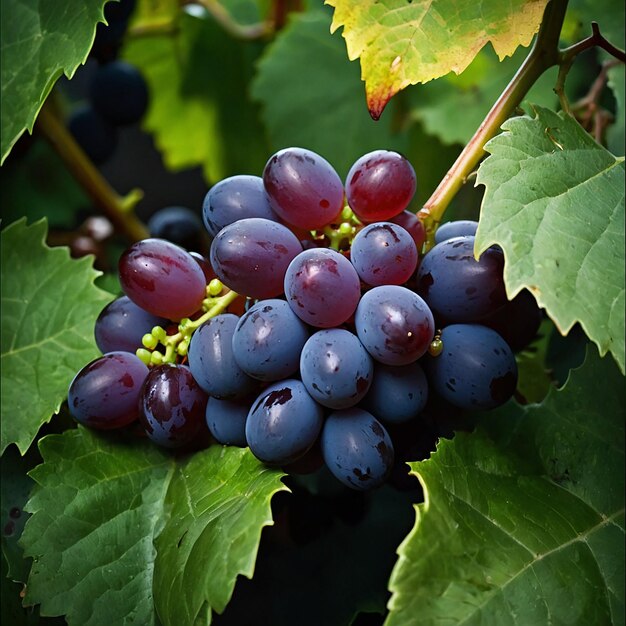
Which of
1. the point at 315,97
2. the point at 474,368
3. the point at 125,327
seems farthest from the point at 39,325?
the point at 315,97

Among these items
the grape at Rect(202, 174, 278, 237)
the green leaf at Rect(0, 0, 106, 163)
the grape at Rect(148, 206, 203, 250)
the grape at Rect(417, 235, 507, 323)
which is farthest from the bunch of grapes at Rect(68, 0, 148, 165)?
the grape at Rect(417, 235, 507, 323)

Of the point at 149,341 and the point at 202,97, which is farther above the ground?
the point at 149,341

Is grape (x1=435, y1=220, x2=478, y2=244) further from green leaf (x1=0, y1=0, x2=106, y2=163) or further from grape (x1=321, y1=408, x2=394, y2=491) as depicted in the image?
green leaf (x1=0, y1=0, x2=106, y2=163)

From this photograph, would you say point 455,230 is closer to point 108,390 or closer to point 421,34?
point 421,34

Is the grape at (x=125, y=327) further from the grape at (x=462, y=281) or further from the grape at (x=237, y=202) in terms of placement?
the grape at (x=462, y=281)

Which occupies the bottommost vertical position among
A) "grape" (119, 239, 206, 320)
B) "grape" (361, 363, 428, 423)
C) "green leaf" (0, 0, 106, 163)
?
"grape" (361, 363, 428, 423)

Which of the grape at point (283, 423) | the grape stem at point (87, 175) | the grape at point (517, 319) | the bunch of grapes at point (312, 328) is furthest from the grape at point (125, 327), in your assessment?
the grape stem at point (87, 175)

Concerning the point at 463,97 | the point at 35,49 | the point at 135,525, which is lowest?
the point at 463,97
